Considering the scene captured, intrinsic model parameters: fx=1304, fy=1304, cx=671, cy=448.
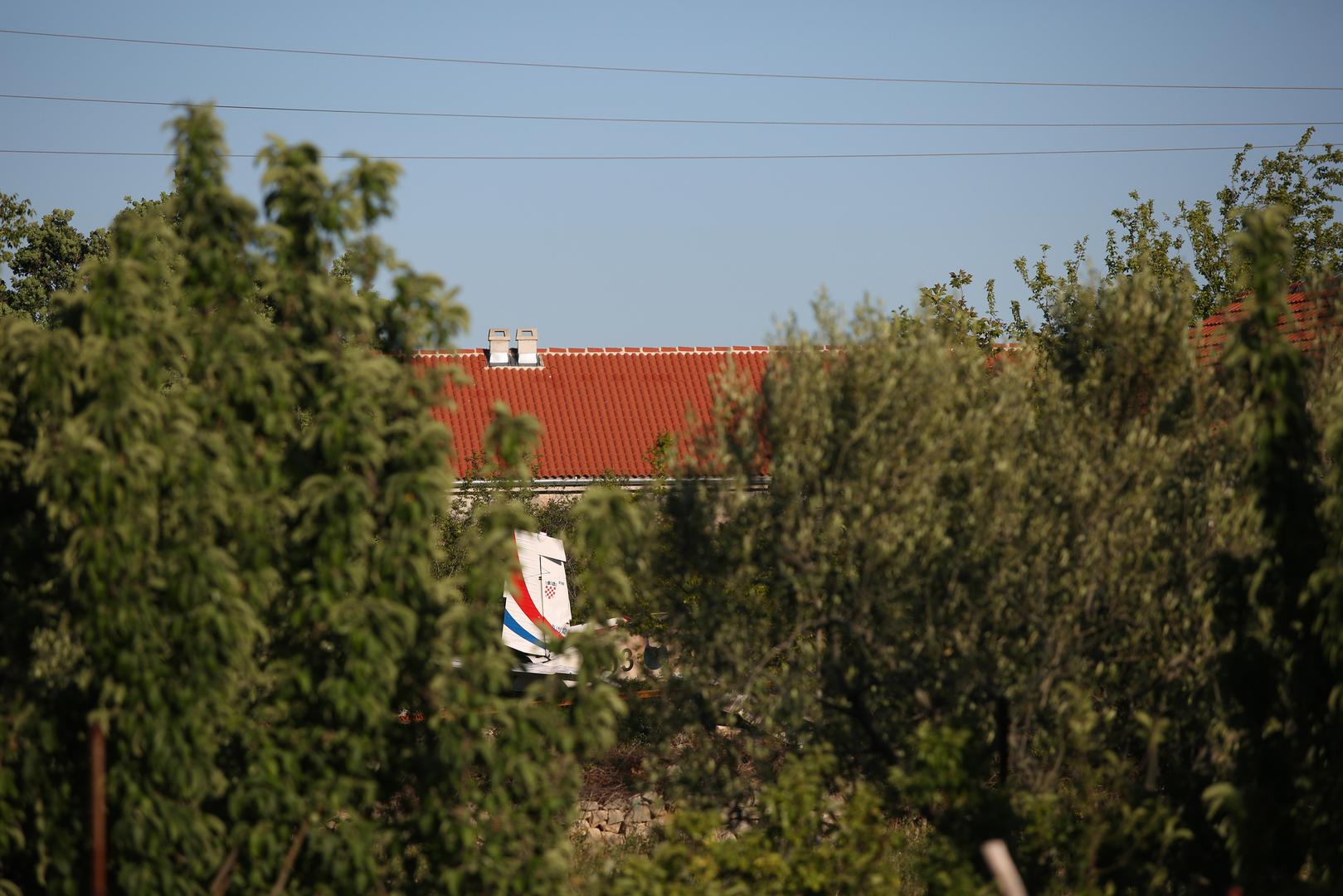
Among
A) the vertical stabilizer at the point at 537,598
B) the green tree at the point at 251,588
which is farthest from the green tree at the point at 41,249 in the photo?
the green tree at the point at 251,588


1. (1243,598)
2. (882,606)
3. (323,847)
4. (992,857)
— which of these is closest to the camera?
(992,857)

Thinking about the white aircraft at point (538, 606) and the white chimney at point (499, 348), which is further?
the white chimney at point (499, 348)

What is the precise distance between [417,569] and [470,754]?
43.0 inches

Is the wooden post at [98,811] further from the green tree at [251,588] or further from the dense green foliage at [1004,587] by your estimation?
the dense green foliage at [1004,587]

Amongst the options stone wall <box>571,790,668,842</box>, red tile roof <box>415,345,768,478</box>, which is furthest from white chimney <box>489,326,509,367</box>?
stone wall <box>571,790,668,842</box>

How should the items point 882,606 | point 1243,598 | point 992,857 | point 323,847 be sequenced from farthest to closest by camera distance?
1. point 882,606
2. point 1243,598
3. point 323,847
4. point 992,857

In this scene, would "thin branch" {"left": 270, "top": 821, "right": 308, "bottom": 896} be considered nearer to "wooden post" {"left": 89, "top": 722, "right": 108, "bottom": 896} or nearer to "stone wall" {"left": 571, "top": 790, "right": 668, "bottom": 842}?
"wooden post" {"left": 89, "top": 722, "right": 108, "bottom": 896}

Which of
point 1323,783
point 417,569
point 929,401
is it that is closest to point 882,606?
point 929,401

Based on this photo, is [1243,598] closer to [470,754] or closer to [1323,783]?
[1323,783]

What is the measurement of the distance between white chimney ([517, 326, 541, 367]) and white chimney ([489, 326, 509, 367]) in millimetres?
445

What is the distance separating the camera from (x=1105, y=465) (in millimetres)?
9359

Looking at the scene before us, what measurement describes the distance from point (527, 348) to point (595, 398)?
3.46 meters

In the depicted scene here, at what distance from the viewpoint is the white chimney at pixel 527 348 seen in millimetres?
44250

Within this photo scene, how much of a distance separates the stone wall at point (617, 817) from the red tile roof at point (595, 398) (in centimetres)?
2072
